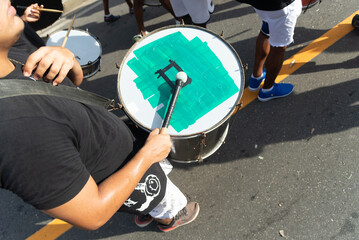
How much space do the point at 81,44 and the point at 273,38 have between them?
6.42 ft

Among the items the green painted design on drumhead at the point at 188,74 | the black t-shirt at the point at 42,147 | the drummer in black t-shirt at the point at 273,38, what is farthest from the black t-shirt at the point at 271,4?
the black t-shirt at the point at 42,147

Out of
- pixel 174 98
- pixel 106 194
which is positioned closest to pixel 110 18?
pixel 174 98

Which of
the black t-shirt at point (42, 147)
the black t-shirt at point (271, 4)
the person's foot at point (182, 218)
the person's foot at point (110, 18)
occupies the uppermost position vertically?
the black t-shirt at point (42, 147)

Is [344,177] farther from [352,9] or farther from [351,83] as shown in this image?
[352,9]

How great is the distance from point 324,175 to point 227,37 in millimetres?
1986

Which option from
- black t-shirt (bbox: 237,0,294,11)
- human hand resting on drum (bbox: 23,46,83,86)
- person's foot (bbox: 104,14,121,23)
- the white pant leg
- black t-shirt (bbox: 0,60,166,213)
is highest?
human hand resting on drum (bbox: 23,46,83,86)

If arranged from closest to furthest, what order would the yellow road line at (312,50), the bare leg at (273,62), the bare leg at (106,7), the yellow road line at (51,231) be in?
the bare leg at (273,62)
the yellow road line at (51,231)
the yellow road line at (312,50)
the bare leg at (106,7)

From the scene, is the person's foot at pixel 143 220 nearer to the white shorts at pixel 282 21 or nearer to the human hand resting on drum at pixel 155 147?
the human hand resting on drum at pixel 155 147

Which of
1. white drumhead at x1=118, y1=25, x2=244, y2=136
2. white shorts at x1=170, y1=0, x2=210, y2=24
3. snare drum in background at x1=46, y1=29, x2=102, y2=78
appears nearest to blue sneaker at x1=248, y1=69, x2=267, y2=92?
white shorts at x1=170, y1=0, x2=210, y2=24

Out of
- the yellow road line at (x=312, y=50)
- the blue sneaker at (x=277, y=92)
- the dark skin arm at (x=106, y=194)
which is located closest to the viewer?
the dark skin arm at (x=106, y=194)

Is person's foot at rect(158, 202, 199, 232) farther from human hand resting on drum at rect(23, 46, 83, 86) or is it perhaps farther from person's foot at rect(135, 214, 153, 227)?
human hand resting on drum at rect(23, 46, 83, 86)

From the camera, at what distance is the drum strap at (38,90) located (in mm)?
910

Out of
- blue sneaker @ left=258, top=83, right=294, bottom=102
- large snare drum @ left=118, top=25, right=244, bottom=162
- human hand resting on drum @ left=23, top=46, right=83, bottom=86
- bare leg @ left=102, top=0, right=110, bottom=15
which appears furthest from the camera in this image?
bare leg @ left=102, top=0, right=110, bottom=15

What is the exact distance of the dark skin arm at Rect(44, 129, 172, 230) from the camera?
958mm
